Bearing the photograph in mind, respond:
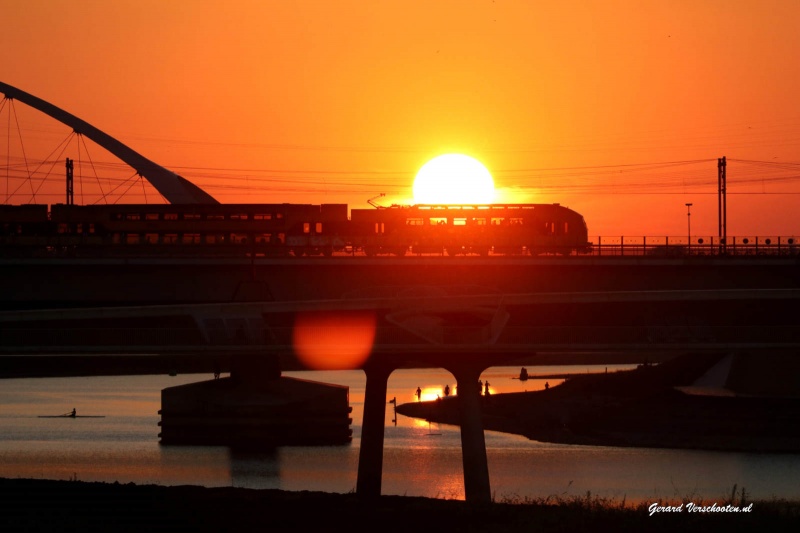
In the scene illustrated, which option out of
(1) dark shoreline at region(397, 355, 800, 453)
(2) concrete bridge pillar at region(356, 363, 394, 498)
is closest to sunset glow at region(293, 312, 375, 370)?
(2) concrete bridge pillar at region(356, 363, 394, 498)

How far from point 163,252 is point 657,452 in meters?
37.6

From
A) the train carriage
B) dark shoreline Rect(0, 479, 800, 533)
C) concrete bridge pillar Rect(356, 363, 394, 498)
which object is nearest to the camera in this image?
dark shoreline Rect(0, 479, 800, 533)

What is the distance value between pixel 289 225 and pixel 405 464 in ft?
129

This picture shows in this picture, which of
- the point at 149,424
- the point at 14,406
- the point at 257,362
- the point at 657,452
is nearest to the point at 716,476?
the point at 657,452

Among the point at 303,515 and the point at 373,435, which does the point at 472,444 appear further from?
the point at 303,515

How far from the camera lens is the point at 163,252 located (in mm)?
86000

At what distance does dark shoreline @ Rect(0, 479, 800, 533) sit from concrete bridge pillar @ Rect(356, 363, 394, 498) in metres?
17.1

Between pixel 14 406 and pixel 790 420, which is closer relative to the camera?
pixel 790 420

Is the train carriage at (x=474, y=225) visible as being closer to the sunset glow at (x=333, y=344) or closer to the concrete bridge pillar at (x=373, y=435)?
the concrete bridge pillar at (x=373, y=435)

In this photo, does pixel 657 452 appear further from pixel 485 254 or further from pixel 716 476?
pixel 485 254

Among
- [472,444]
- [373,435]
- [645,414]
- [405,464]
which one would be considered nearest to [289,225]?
[645,414]

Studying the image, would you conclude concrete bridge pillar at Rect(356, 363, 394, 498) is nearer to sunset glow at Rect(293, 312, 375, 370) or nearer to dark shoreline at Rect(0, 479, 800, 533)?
sunset glow at Rect(293, 312, 375, 370)

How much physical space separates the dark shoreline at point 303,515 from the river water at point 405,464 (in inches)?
566

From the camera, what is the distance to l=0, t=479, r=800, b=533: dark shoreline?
27.4 meters
